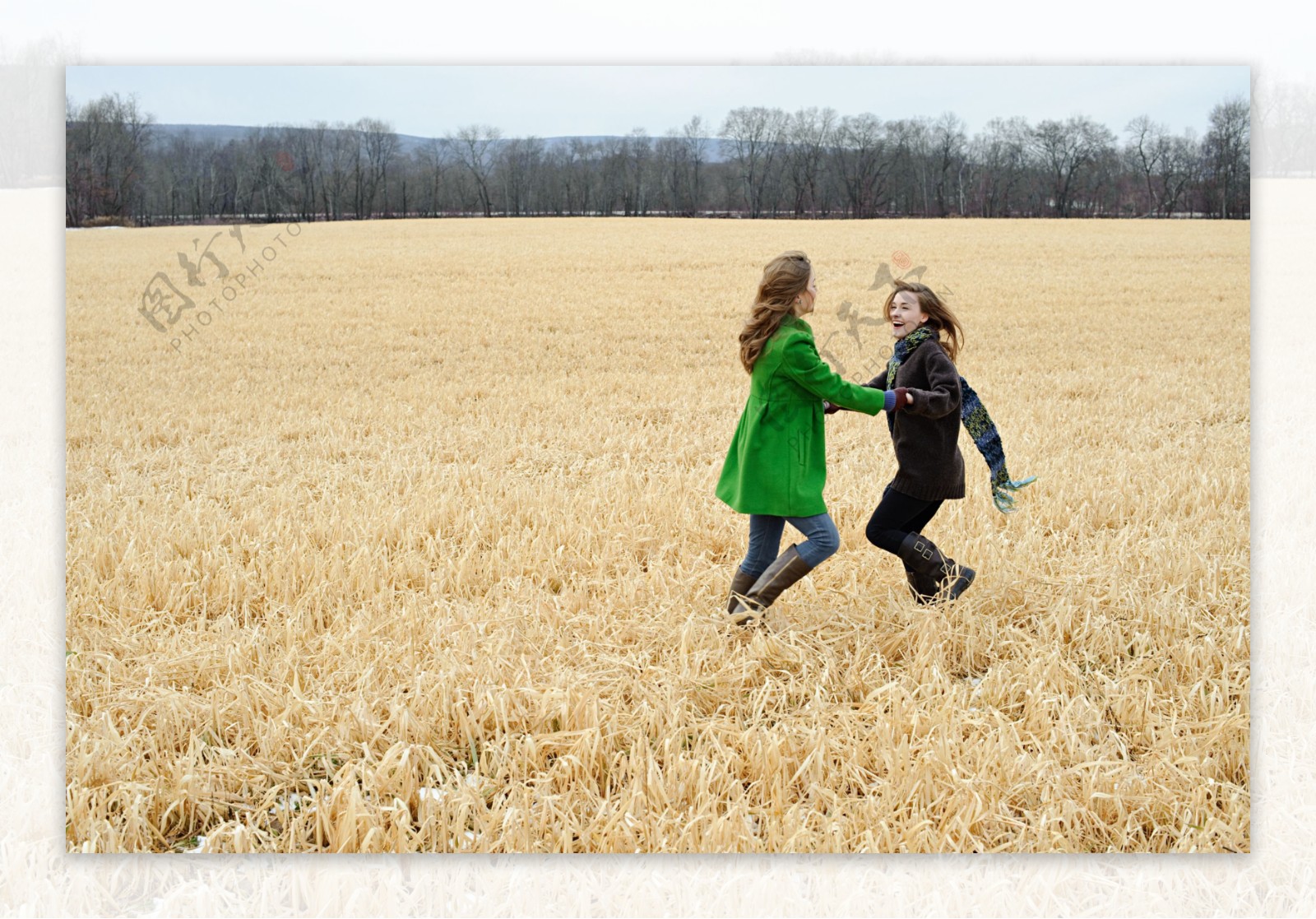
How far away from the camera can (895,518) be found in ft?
11.8

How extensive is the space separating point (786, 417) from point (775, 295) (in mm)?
385

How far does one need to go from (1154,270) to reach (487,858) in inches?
664

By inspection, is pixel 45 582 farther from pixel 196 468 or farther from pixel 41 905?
pixel 196 468

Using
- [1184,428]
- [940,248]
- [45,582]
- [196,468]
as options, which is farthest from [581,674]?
[940,248]

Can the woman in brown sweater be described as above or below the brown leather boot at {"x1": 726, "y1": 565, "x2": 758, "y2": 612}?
above

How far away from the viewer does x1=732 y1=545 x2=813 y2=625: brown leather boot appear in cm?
336

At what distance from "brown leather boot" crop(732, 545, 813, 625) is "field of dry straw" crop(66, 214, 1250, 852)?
100mm

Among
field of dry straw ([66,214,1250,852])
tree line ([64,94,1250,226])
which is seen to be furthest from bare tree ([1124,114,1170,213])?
field of dry straw ([66,214,1250,852])

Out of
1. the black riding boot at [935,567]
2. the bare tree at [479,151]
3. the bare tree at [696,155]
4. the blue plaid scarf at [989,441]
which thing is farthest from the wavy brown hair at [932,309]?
the bare tree at [479,151]

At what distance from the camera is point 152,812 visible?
2.71m

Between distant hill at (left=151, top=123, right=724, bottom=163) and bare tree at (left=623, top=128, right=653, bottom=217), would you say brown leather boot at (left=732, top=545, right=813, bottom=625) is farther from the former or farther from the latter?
bare tree at (left=623, top=128, right=653, bottom=217)

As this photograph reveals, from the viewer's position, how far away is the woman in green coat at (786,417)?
3088mm

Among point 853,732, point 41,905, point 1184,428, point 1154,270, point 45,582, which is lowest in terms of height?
point 41,905

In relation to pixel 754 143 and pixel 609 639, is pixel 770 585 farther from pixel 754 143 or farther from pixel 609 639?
pixel 754 143
